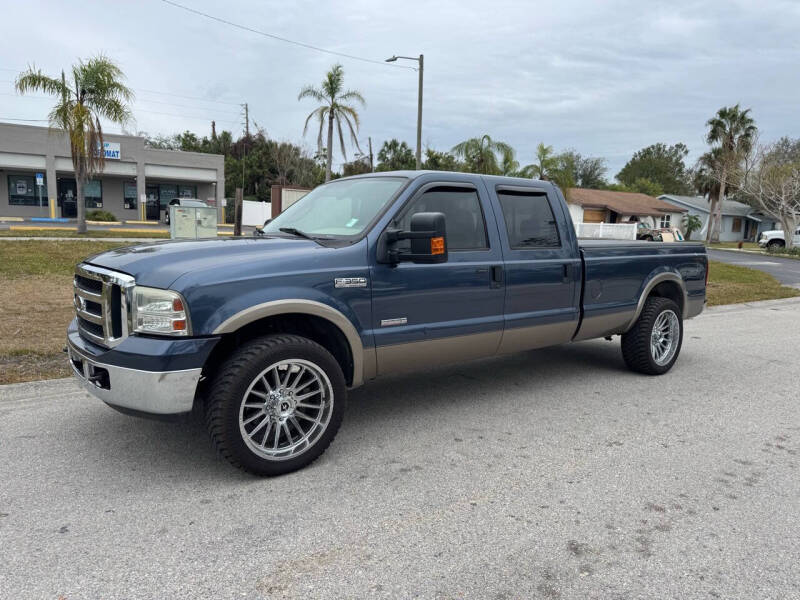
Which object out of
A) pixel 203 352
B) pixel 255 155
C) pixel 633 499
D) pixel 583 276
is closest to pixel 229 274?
pixel 203 352

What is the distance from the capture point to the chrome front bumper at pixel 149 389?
3221mm

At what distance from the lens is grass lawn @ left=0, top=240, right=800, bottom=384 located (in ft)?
19.0

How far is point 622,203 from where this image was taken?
50625 mm

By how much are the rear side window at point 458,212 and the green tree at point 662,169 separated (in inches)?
3387

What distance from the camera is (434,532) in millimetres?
3020

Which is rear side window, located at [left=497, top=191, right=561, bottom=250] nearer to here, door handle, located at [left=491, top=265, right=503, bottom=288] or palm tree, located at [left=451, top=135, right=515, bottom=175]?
door handle, located at [left=491, top=265, right=503, bottom=288]

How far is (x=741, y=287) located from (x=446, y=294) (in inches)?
558

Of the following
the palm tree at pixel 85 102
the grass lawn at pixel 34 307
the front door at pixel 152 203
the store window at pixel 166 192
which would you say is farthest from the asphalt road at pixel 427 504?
the store window at pixel 166 192

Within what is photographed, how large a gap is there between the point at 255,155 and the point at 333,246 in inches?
1913

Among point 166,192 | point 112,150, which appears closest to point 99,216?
point 112,150

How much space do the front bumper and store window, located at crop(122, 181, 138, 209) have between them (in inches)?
1597

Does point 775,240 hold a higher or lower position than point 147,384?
higher

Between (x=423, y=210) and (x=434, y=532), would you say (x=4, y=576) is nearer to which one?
(x=434, y=532)

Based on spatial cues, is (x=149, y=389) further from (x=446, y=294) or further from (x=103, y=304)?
(x=446, y=294)
